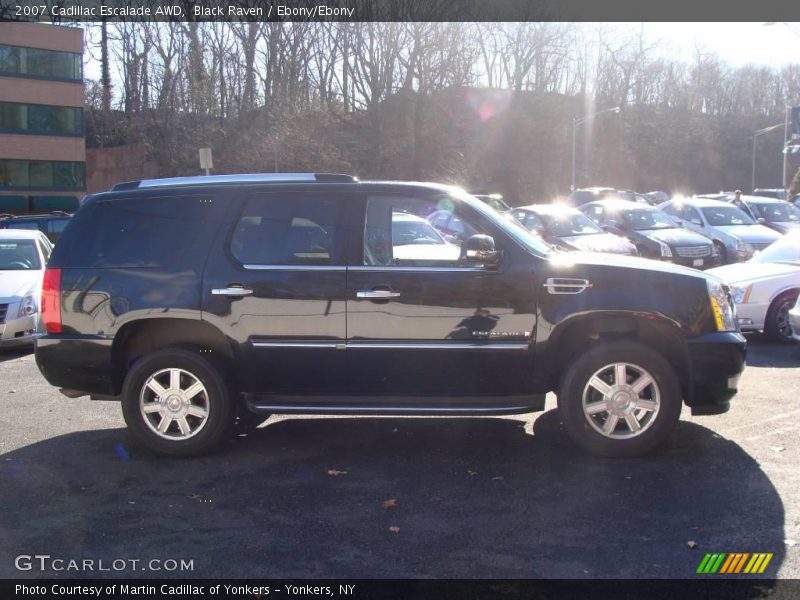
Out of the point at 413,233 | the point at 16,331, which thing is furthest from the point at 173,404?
the point at 16,331

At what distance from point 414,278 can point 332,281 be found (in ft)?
1.93

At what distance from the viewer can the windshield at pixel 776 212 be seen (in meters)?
22.4

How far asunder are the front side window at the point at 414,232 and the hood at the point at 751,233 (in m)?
14.5

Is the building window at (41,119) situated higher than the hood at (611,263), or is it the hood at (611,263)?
the building window at (41,119)

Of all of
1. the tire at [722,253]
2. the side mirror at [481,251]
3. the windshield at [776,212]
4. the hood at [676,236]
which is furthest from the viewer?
the windshield at [776,212]

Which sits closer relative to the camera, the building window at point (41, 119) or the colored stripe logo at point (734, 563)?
the colored stripe logo at point (734, 563)

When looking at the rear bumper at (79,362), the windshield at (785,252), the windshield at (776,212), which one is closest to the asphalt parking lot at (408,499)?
the rear bumper at (79,362)

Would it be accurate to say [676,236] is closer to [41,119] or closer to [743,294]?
[743,294]

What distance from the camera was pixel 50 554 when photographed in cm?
429

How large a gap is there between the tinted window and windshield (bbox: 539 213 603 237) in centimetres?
1146

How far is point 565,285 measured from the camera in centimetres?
564

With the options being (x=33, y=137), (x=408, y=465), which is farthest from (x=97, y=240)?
(x=33, y=137)

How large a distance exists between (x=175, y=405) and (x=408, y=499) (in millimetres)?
1983

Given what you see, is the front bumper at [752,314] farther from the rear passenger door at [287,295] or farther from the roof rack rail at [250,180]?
the rear passenger door at [287,295]
